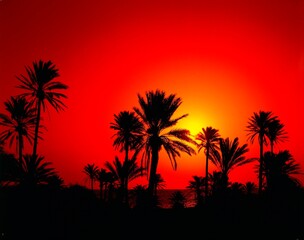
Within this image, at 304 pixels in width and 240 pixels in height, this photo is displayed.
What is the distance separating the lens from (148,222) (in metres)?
16.7

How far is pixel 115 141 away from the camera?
37.6 meters

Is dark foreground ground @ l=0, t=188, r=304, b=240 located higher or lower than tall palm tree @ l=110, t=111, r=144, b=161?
lower

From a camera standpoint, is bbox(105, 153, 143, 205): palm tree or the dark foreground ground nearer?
the dark foreground ground

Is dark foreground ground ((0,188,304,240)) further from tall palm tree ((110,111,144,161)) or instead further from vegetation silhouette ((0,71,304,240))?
tall palm tree ((110,111,144,161))

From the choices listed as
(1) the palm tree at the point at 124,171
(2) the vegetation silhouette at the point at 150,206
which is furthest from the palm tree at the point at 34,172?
(1) the palm tree at the point at 124,171

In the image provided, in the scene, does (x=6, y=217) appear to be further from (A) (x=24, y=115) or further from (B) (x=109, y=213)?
(A) (x=24, y=115)

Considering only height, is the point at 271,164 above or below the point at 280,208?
above

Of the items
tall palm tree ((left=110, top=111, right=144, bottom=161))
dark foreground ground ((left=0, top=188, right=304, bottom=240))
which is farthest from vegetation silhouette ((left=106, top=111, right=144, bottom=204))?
dark foreground ground ((left=0, top=188, right=304, bottom=240))

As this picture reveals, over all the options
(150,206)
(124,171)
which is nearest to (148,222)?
(150,206)

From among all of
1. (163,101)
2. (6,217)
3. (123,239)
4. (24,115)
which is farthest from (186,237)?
(24,115)

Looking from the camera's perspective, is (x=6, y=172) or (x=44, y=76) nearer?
(x=6, y=172)

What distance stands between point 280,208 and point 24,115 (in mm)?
23717

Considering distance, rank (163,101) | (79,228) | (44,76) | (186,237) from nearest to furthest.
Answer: (186,237), (79,228), (163,101), (44,76)

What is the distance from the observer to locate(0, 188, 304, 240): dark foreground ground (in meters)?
15.1
